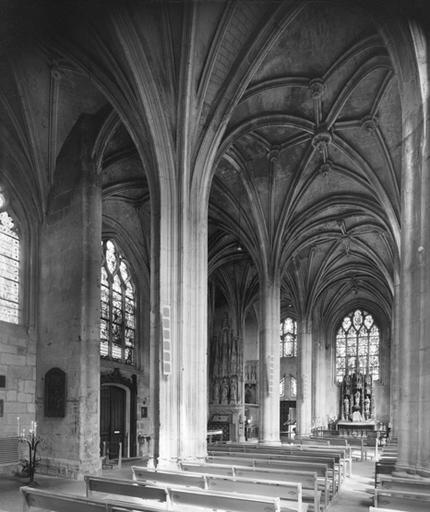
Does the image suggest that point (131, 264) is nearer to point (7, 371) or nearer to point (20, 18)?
point (7, 371)

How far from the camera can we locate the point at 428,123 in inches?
353

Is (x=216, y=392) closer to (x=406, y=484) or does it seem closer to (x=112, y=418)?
(x=112, y=418)

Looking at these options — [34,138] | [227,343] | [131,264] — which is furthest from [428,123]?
[227,343]

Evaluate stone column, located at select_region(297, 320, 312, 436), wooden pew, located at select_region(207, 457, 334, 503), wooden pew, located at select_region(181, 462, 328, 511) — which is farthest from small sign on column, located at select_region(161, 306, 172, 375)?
stone column, located at select_region(297, 320, 312, 436)

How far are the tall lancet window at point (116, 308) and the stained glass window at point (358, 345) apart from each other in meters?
24.2

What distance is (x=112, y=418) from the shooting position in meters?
23.4

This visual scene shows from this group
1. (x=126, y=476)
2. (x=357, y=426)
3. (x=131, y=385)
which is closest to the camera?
(x=126, y=476)

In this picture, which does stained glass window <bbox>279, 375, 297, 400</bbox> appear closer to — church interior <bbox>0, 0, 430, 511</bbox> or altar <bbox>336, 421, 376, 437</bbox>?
altar <bbox>336, 421, 376, 437</bbox>

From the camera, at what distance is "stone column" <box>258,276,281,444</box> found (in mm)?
Answer: 23656

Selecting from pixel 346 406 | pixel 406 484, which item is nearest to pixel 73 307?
pixel 406 484

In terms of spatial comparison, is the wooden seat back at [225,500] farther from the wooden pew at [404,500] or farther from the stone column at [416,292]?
the stone column at [416,292]

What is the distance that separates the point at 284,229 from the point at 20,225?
463 inches

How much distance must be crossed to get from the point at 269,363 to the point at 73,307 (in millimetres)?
11009

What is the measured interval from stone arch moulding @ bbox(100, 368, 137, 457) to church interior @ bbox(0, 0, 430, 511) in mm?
77
